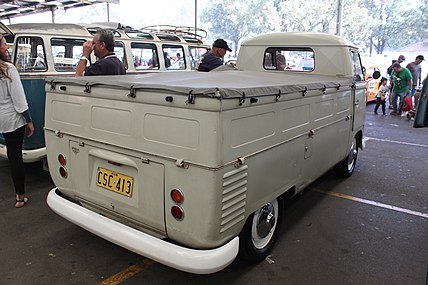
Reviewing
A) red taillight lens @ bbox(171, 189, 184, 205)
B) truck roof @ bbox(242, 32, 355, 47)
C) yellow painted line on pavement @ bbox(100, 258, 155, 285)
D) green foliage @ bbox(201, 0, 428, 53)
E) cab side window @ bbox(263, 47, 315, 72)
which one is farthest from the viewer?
green foliage @ bbox(201, 0, 428, 53)

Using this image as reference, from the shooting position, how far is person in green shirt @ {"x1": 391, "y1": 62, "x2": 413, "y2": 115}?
36.0ft

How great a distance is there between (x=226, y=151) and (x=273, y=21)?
600 inches

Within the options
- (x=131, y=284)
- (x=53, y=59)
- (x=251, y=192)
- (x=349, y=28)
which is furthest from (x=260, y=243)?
(x=349, y=28)

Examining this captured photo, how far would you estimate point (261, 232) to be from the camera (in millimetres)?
3146

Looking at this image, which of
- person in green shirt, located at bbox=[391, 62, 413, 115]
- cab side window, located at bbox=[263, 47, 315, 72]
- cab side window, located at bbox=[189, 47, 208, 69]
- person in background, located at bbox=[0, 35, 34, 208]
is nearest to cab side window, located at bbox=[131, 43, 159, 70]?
cab side window, located at bbox=[189, 47, 208, 69]

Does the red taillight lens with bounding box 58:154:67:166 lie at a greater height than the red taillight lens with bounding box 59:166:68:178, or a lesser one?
greater

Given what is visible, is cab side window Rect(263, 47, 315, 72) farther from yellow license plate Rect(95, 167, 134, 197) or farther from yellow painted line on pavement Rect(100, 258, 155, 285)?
yellow painted line on pavement Rect(100, 258, 155, 285)

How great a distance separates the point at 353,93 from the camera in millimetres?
4766

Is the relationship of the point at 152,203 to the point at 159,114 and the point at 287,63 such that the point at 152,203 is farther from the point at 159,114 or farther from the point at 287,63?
the point at 287,63

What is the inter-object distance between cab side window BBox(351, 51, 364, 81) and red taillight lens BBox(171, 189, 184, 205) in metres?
Result: 3.51

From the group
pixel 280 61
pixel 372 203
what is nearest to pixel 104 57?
pixel 280 61

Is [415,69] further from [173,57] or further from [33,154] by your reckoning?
[33,154]

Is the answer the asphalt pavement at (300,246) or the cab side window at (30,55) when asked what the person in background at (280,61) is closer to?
the asphalt pavement at (300,246)

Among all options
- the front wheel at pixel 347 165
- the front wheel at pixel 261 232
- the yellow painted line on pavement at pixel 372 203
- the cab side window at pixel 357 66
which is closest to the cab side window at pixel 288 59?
the cab side window at pixel 357 66
